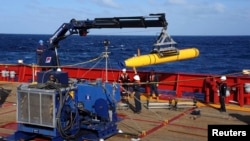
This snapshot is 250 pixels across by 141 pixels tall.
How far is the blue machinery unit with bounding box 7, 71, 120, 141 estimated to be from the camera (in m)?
9.84

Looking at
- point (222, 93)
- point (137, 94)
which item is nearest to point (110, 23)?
point (137, 94)

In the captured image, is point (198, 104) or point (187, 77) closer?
point (198, 104)

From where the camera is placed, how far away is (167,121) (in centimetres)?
1288

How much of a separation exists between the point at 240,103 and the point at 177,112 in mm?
2992

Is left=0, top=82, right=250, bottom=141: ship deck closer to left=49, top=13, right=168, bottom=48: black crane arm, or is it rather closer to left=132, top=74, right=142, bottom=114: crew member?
left=132, top=74, right=142, bottom=114: crew member

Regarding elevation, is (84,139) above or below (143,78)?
below

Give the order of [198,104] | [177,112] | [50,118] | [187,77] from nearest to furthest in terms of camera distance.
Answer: [50,118] → [177,112] → [198,104] → [187,77]

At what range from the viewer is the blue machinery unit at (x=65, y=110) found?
9836 mm

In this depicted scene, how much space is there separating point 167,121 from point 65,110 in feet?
14.2

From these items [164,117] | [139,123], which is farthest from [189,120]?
[139,123]

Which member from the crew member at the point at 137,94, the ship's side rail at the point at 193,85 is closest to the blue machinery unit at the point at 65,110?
the crew member at the point at 137,94

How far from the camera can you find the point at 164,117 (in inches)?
535

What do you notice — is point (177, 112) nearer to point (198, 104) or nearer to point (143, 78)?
point (198, 104)

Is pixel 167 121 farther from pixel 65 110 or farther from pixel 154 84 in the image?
pixel 65 110
